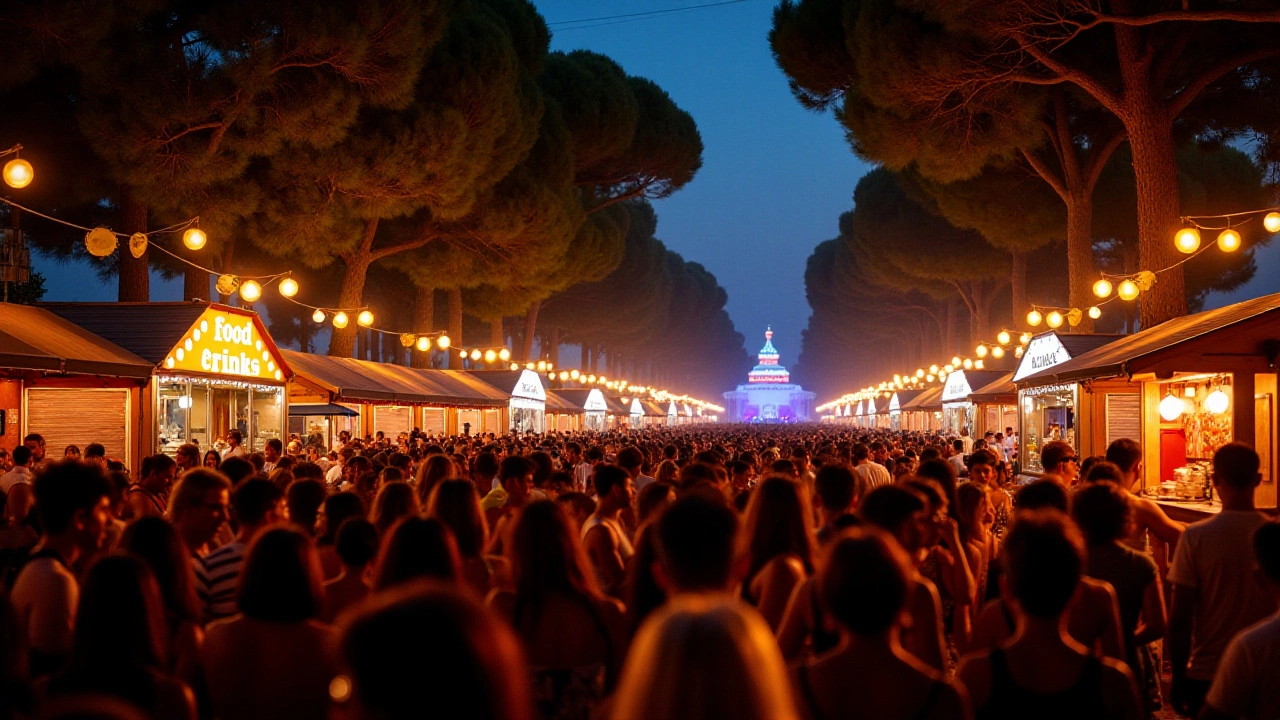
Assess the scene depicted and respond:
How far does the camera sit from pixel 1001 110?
22.4 meters

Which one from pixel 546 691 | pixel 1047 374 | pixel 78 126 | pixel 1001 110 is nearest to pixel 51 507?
pixel 546 691

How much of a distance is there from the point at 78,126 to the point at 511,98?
11.6 metres

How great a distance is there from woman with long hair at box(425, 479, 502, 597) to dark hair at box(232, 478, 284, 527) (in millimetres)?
763

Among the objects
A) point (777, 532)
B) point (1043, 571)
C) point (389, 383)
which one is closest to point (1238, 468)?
point (777, 532)

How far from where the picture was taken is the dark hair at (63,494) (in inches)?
174

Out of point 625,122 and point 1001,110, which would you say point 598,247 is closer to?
point 625,122

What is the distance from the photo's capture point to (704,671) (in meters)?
1.63

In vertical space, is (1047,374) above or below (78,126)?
below

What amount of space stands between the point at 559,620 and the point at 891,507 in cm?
144

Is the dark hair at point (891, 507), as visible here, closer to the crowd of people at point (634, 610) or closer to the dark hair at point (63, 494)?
the crowd of people at point (634, 610)

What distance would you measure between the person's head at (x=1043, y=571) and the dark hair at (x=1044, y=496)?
194 cm

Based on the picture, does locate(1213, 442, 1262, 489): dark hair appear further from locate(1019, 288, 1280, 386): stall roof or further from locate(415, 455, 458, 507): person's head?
locate(1019, 288, 1280, 386): stall roof

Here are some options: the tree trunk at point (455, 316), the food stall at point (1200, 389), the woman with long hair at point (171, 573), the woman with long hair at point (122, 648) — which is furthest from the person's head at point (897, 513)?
the tree trunk at point (455, 316)

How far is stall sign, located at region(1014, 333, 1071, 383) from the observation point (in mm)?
18547
